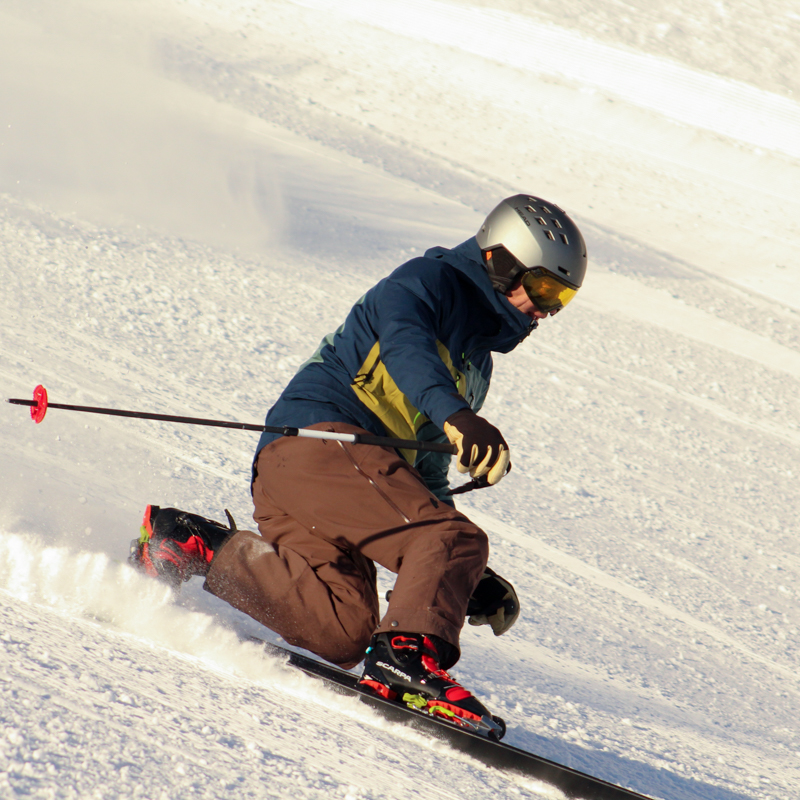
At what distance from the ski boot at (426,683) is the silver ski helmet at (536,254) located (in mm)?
1167

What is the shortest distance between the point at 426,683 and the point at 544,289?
133 centimetres

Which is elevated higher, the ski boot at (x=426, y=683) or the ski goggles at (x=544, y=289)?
the ski goggles at (x=544, y=289)

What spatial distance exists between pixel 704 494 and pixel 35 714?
15.3 feet

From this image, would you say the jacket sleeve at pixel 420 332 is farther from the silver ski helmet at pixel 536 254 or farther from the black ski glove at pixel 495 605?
the black ski glove at pixel 495 605


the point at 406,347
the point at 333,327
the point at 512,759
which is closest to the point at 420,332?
the point at 406,347

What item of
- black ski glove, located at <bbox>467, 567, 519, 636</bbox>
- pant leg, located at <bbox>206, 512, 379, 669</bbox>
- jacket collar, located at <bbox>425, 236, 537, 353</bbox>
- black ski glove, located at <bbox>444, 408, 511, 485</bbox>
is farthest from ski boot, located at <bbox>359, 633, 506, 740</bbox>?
jacket collar, located at <bbox>425, 236, 537, 353</bbox>

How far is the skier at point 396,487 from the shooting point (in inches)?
98.6

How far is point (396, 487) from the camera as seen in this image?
268 cm

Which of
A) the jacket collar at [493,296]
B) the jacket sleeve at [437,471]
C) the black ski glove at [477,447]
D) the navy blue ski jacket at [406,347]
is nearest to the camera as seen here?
the black ski glove at [477,447]

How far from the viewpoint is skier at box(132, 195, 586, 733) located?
98.6 inches

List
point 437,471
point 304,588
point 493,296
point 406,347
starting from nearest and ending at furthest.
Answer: point 406,347 < point 304,588 < point 493,296 < point 437,471

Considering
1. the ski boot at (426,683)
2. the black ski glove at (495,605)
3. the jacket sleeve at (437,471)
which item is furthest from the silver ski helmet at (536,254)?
the ski boot at (426,683)

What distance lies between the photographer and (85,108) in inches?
426

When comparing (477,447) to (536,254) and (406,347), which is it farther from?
(536,254)
